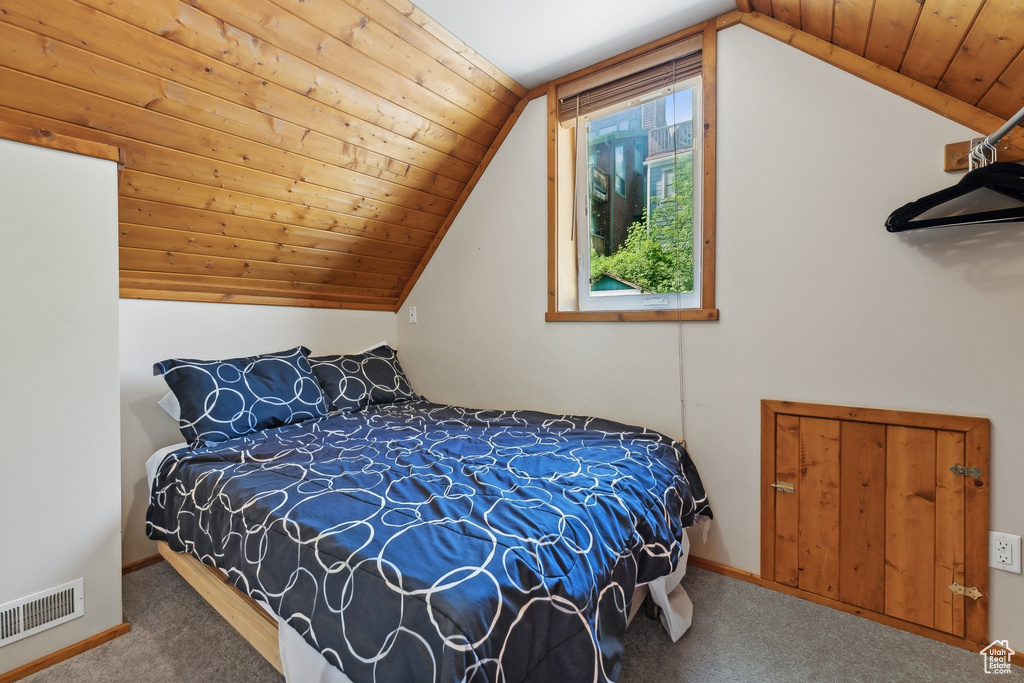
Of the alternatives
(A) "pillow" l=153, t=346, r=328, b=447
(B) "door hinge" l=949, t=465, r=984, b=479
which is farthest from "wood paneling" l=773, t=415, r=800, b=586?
(A) "pillow" l=153, t=346, r=328, b=447

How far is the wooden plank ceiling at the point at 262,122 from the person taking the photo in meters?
1.49

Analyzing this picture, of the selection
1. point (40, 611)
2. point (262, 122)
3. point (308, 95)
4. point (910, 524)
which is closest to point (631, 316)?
point (910, 524)

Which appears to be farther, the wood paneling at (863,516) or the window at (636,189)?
the window at (636,189)

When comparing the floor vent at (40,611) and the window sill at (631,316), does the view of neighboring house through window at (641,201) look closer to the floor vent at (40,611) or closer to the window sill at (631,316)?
the window sill at (631,316)

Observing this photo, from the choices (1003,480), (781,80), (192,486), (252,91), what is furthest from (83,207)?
(1003,480)

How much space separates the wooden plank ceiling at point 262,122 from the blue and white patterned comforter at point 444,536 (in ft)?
3.22

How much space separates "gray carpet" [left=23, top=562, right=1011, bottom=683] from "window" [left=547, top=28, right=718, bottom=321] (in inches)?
45.4

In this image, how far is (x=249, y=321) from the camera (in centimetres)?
260

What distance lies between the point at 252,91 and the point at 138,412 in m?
1.50

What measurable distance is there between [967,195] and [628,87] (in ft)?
4.54

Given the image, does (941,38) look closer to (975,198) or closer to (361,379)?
(975,198)

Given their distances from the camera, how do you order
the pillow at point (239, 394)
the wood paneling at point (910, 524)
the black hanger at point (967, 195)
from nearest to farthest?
the black hanger at point (967, 195) → the wood paneling at point (910, 524) → the pillow at point (239, 394)

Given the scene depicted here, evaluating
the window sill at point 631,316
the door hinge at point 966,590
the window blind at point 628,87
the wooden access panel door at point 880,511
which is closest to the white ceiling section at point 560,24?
the window blind at point 628,87

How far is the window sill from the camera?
204 cm
